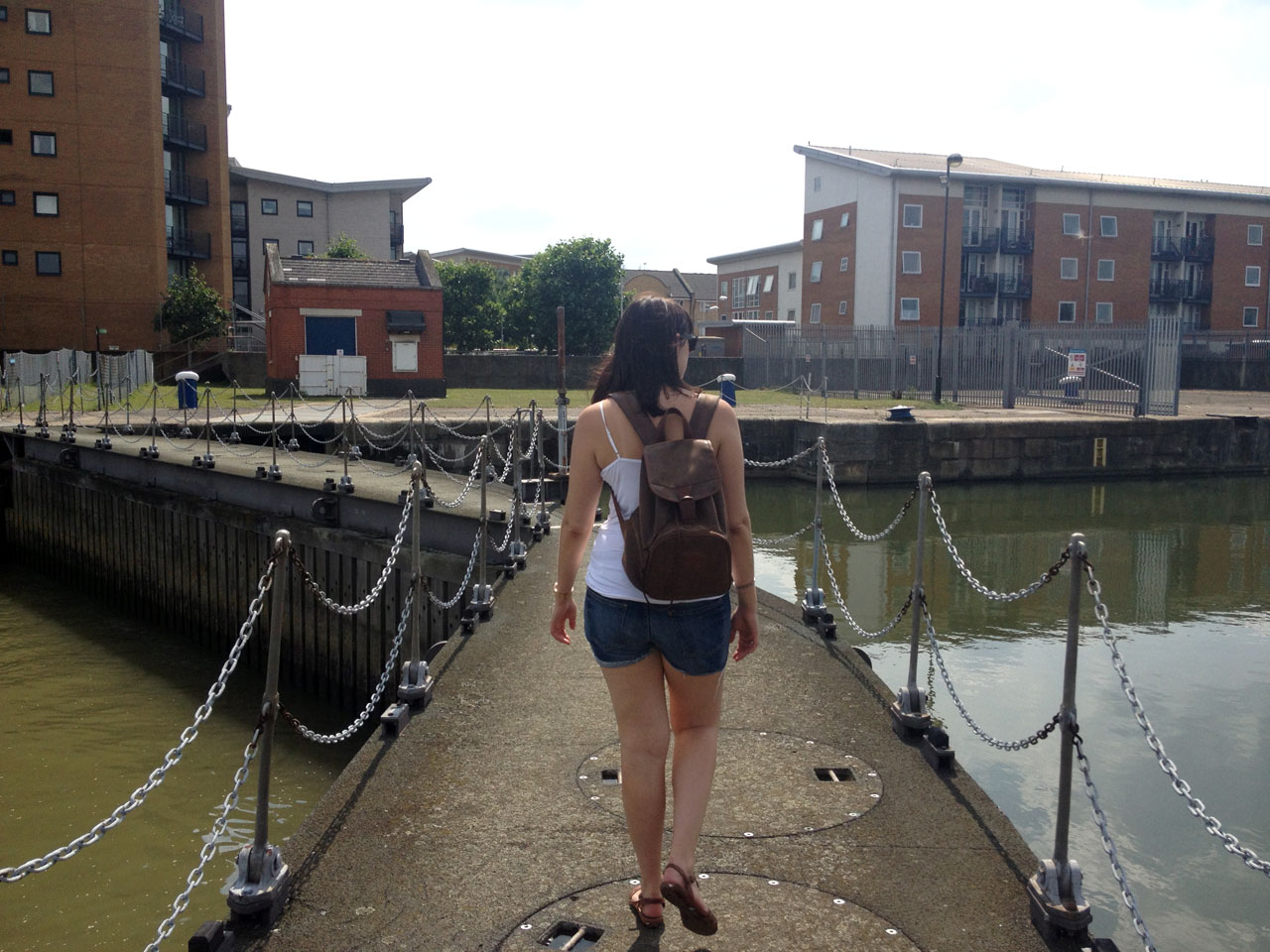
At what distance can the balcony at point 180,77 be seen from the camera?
149 ft

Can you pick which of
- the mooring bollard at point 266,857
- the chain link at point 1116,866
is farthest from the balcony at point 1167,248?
the mooring bollard at point 266,857

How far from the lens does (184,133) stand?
1834 inches

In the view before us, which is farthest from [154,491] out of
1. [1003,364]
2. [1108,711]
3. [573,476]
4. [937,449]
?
[1003,364]

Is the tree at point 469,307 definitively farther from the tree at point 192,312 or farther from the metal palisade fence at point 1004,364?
the metal palisade fence at point 1004,364

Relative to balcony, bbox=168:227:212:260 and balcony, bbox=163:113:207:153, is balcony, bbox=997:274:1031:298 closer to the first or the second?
balcony, bbox=168:227:212:260

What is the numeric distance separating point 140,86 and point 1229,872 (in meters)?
46.8

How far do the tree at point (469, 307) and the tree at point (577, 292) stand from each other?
3739mm

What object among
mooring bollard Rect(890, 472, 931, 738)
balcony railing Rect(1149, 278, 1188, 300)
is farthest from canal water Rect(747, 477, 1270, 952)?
balcony railing Rect(1149, 278, 1188, 300)

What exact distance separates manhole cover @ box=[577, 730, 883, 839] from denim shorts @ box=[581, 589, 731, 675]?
1.33 meters

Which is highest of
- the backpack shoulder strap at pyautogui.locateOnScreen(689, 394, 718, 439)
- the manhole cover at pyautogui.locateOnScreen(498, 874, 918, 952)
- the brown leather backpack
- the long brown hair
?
the long brown hair

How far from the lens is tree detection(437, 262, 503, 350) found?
2156 inches

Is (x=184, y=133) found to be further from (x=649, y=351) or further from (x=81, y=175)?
(x=649, y=351)

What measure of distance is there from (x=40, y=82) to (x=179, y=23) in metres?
7.09

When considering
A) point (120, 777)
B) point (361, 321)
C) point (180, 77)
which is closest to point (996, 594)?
point (120, 777)
